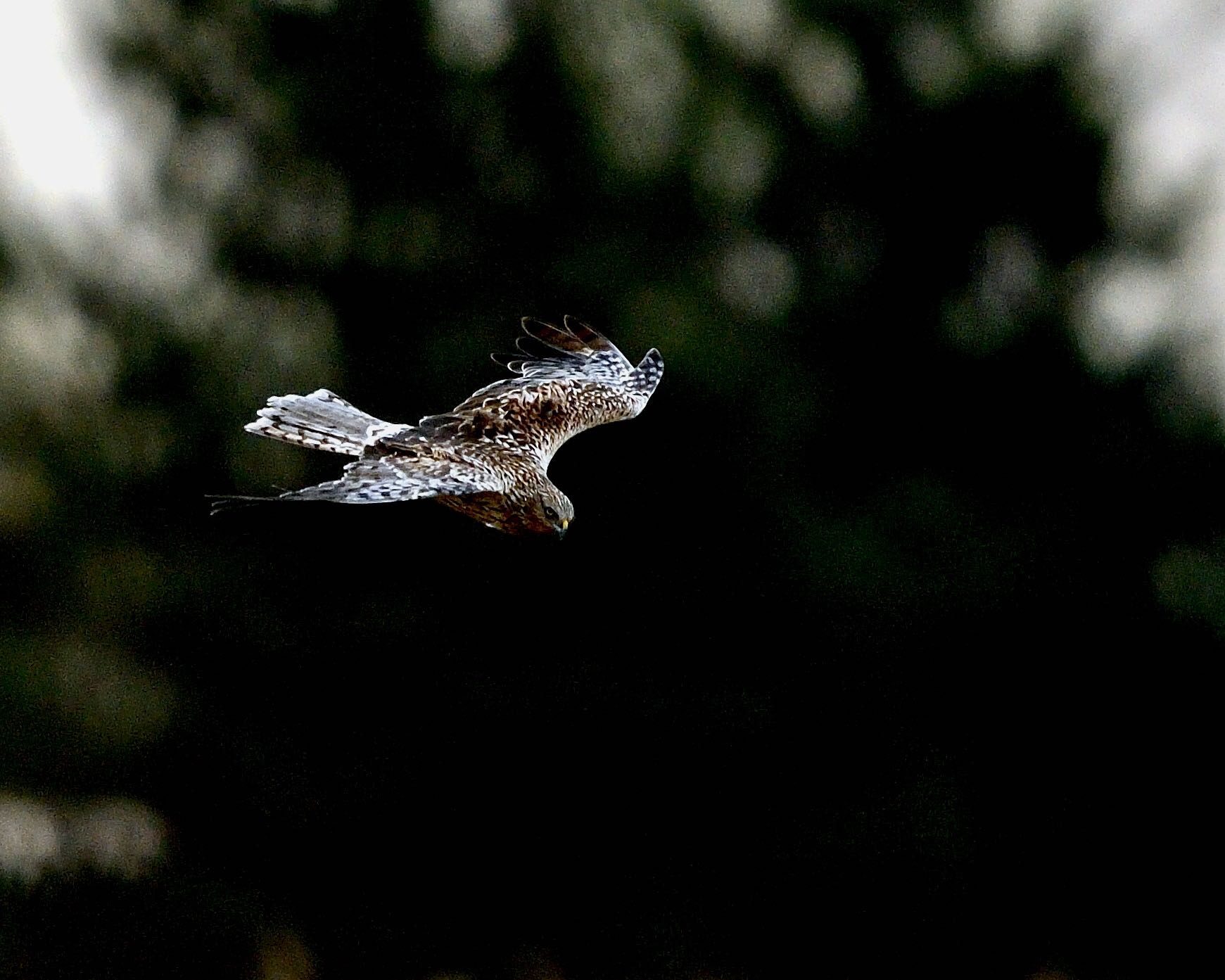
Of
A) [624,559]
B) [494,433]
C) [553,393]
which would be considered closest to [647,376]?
[553,393]

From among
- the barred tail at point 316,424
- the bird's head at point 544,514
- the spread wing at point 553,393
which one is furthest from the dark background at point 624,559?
the bird's head at point 544,514

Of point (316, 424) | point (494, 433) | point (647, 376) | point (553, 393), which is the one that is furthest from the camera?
point (647, 376)

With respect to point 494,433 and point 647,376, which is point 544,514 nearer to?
point 494,433

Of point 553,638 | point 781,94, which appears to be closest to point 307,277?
point 553,638

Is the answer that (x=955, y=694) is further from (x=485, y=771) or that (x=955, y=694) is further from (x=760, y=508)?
(x=485, y=771)

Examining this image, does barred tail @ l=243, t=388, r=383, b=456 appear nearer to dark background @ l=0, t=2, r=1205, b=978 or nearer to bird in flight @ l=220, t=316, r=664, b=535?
bird in flight @ l=220, t=316, r=664, b=535

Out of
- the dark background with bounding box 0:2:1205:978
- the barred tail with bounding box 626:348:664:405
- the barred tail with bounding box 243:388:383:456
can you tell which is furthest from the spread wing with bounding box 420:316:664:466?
the dark background with bounding box 0:2:1205:978
